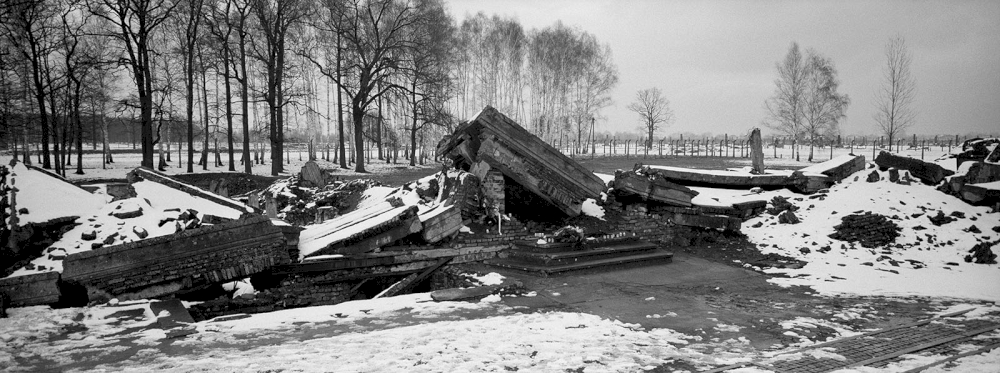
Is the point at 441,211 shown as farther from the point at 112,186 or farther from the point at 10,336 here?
the point at 10,336

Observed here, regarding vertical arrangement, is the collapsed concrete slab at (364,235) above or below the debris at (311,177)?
below

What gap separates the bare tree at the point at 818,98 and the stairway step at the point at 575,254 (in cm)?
3226

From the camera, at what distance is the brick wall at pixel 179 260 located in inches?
246

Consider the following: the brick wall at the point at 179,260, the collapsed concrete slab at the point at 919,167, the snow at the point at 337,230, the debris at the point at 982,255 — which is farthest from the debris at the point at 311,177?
the debris at the point at 982,255

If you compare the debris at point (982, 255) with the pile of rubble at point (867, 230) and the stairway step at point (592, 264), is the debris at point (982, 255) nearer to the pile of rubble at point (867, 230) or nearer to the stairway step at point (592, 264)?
the pile of rubble at point (867, 230)

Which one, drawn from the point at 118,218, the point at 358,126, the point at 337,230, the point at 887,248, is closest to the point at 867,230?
the point at 887,248

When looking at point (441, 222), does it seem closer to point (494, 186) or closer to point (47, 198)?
point (494, 186)

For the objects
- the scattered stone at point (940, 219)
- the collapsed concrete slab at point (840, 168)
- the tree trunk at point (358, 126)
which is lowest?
the scattered stone at point (940, 219)

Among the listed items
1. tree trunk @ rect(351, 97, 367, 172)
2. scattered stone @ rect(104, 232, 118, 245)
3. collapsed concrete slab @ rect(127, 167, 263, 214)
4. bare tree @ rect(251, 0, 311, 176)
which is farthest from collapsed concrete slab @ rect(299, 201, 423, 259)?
tree trunk @ rect(351, 97, 367, 172)

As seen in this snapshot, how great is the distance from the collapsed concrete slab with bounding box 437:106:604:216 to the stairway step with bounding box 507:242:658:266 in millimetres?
1292

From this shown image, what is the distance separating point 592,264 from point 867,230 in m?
5.70

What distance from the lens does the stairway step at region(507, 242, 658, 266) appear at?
8734mm

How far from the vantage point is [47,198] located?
732 cm

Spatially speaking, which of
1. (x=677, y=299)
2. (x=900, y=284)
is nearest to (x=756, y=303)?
(x=677, y=299)
